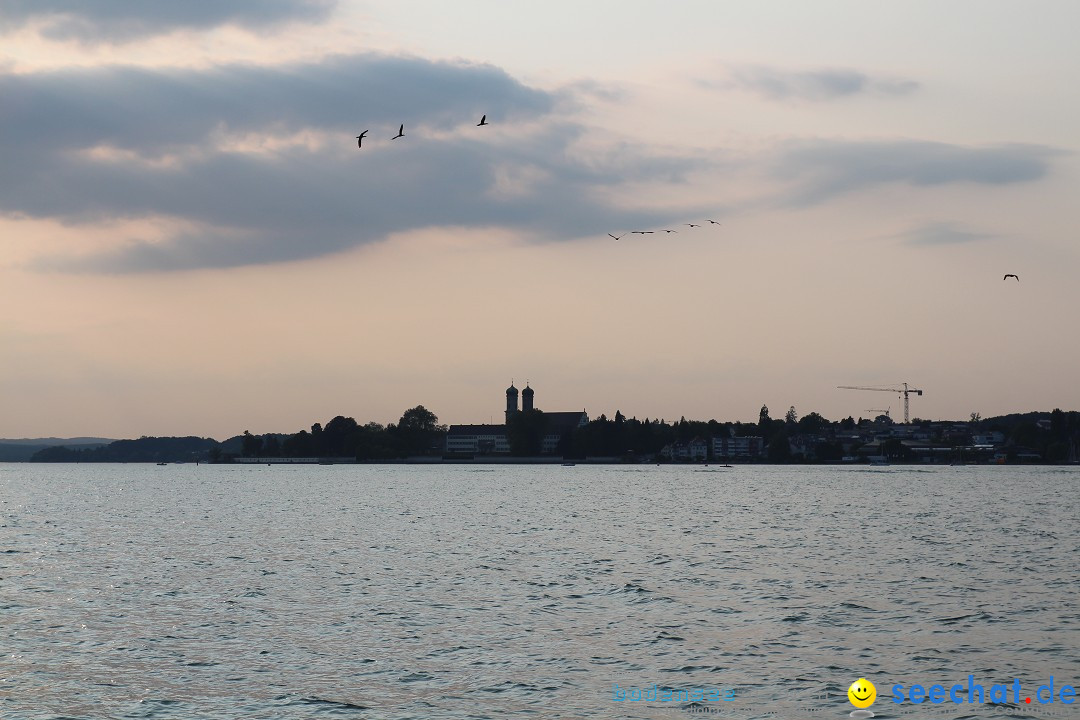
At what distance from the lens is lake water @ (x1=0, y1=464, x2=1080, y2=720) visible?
3017 cm

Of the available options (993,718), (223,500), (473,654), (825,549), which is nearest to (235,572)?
(473,654)

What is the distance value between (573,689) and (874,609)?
17535 millimetres

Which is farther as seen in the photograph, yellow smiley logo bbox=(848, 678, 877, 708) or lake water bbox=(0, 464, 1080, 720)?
lake water bbox=(0, 464, 1080, 720)

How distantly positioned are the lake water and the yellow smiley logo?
30 centimetres

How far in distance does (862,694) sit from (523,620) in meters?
15.1

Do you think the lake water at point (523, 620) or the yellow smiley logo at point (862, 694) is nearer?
the yellow smiley logo at point (862, 694)

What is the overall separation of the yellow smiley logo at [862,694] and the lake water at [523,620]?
1.00ft

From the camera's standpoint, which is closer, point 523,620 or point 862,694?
point 862,694

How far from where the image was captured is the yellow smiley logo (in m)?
28.8

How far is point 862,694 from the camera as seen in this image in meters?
29.3

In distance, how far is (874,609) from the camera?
4388cm

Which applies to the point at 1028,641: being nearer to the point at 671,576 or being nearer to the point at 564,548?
the point at 671,576

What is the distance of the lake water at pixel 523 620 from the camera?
30172 mm

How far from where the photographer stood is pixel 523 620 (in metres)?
41.5
